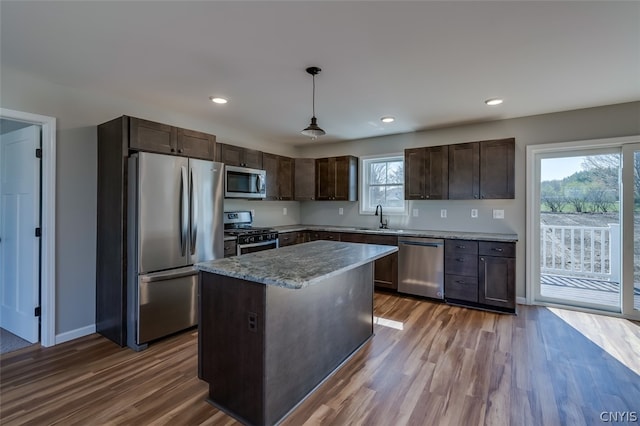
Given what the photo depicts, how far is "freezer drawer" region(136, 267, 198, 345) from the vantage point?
280cm

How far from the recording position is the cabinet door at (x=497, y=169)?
12.7ft

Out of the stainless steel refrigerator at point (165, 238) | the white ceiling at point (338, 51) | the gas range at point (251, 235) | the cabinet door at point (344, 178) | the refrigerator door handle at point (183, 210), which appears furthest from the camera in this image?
the cabinet door at point (344, 178)

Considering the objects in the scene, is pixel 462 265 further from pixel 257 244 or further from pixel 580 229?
pixel 257 244

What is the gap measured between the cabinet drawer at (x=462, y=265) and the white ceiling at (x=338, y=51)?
72.7 inches

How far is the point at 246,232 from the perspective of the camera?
4.08m

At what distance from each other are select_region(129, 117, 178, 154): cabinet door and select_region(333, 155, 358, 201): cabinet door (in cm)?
271

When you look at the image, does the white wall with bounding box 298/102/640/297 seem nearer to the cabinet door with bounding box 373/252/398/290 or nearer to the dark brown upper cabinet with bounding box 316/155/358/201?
the dark brown upper cabinet with bounding box 316/155/358/201

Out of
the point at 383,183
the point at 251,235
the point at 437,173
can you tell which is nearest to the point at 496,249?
the point at 437,173

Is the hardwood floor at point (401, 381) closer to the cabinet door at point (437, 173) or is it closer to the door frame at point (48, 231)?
the door frame at point (48, 231)

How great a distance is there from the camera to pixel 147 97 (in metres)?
3.30

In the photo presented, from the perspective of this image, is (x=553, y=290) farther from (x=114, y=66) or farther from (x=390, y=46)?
(x=114, y=66)

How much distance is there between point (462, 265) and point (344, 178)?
7.46ft

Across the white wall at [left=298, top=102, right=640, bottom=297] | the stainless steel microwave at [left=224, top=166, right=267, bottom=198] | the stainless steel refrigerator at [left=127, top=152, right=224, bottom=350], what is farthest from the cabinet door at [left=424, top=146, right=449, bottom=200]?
the stainless steel refrigerator at [left=127, top=152, right=224, bottom=350]

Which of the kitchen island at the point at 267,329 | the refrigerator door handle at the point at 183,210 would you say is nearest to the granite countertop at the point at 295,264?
the kitchen island at the point at 267,329
